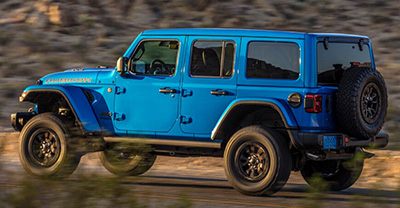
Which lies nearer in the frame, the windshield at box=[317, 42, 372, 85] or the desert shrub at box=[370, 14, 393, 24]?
the windshield at box=[317, 42, 372, 85]

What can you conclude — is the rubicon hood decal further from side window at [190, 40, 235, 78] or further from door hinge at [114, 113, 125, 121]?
side window at [190, 40, 235, 78]

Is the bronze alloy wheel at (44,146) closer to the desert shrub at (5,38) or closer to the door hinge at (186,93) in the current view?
the door hinge at (186,93)

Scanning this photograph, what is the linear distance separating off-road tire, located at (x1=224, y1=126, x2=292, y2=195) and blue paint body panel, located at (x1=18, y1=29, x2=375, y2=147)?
306 mm

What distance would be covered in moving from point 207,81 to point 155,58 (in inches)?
36.4

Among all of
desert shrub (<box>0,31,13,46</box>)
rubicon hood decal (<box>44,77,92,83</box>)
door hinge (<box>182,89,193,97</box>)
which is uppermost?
desert shrub (<box>0,31,13,46</box>)

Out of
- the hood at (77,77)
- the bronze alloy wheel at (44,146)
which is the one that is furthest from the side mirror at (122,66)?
the bronze alloy wheel at (44,146)

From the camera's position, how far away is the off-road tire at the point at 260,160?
Result: 346 inches

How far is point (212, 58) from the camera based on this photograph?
9500 millimetres

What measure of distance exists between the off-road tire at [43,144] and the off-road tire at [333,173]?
312cm

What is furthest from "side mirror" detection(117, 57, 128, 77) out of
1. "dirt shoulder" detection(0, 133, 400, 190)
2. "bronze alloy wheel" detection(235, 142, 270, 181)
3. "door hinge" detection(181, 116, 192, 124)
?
"bronze alloy wheel" detection(235, 142, 270, 181)

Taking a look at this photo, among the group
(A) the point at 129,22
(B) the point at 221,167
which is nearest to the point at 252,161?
(B) the point at 221,167

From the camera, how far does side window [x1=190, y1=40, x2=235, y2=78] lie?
30.7 ft

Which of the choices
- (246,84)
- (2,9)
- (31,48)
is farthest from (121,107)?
(2,9)

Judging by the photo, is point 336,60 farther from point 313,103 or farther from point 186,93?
point 186,93
